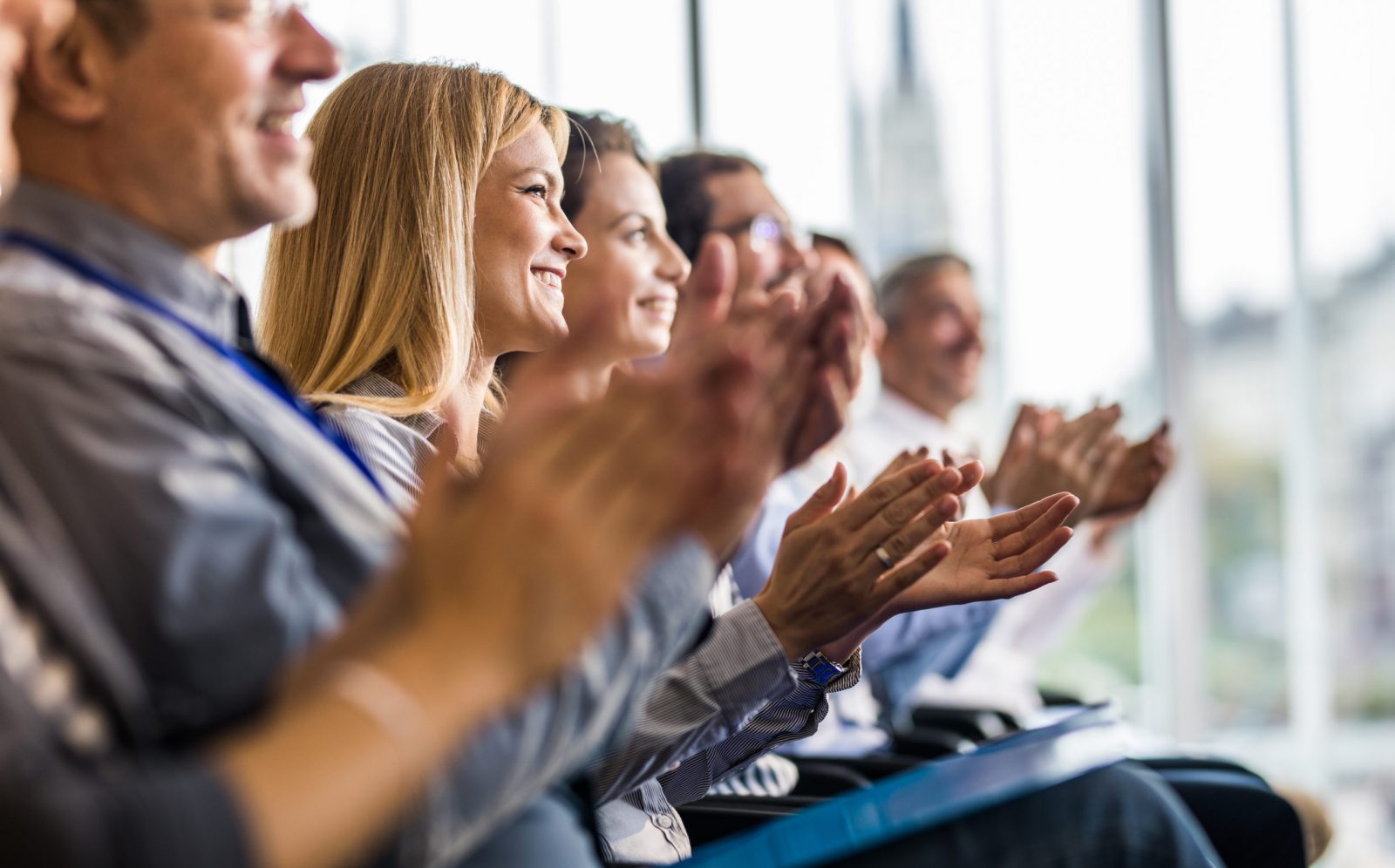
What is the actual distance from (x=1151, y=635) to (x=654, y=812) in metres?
3.69

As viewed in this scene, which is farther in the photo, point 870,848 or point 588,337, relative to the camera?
point 870,848

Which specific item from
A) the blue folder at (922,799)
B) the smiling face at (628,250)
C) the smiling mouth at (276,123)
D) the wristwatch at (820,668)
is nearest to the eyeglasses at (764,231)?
the smiling face at (628,250)

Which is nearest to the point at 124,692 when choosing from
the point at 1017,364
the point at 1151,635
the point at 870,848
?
the point at 870,848

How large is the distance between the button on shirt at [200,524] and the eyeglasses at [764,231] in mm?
1704

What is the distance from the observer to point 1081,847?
116cm

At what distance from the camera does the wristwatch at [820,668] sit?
60.9 inches

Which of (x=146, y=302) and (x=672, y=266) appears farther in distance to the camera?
(x=672, y=266)

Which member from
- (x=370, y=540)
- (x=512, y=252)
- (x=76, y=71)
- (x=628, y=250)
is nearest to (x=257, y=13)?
(x=76, y=71)

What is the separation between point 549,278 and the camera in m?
1.82

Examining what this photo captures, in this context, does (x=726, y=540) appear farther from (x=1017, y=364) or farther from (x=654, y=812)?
(x=1017, y=364)

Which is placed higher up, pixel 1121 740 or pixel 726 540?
pixel 726 540

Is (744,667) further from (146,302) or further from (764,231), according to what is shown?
(764,231)

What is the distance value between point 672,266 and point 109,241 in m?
1.27

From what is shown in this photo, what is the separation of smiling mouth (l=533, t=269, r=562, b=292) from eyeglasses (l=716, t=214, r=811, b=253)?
0.78 metres
